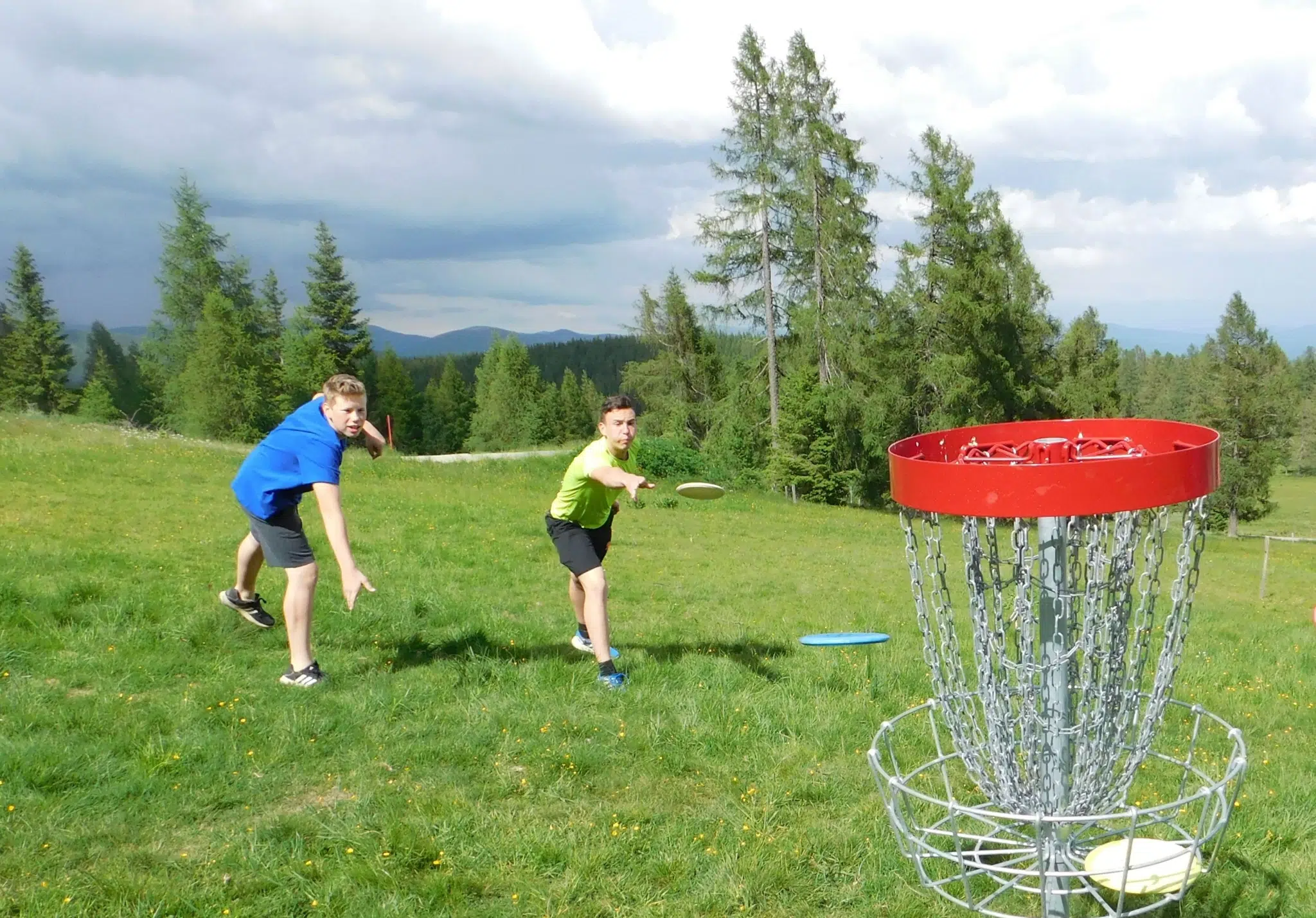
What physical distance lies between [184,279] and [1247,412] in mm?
59494

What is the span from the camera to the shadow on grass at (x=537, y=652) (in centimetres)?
684

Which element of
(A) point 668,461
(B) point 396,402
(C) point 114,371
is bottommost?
(A) point 668,461

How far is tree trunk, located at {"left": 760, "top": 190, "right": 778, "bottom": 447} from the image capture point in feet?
108

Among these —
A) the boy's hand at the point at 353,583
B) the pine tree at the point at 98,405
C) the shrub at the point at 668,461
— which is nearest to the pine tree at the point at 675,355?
the shrub at the point at 668,461

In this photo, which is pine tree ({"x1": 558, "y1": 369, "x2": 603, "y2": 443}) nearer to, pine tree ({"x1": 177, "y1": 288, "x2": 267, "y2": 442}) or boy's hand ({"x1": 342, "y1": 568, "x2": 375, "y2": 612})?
pine tree ({"x1": 177, "y1": 288, "x2": 267, "y2": 442})

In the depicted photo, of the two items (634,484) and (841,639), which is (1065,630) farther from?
(634,484)

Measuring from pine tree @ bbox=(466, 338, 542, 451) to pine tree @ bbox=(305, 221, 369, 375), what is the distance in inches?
550

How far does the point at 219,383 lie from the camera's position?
48.8 metres

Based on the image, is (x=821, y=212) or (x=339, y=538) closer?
(x=339, y=538)

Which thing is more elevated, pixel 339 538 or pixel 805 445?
pixel 339 538

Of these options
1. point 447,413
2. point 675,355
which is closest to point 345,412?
point 675,355

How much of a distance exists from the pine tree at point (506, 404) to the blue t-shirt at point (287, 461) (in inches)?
2496

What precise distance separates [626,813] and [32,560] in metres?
7.05

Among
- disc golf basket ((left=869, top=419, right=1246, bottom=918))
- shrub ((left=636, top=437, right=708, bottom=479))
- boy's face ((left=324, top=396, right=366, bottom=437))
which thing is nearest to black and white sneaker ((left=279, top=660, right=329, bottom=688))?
boy's face ((left=324, top=396, right=366, bottom=437))
